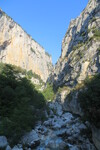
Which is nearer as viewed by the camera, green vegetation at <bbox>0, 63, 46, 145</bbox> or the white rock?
the white rock

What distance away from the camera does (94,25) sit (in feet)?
253

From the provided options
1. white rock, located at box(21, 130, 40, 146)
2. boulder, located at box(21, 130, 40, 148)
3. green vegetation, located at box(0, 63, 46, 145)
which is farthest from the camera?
green vegetation, located at box(0, 63, 46, 145)

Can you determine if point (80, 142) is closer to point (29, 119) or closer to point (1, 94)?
point (29, 119)

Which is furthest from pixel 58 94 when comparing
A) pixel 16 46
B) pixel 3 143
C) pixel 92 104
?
pixel 16 46

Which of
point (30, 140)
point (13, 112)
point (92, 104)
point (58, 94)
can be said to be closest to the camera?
point (92, 104)

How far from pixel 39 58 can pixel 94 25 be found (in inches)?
4283

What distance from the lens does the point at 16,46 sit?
13212cm

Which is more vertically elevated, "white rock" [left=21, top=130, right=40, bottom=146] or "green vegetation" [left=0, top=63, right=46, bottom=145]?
"green vegetation" [left=0, top=63, right=46, bottom=145]

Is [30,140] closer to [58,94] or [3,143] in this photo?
[3,143]

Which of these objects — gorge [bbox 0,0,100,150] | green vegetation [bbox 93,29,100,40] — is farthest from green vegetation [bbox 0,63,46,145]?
green vegetation [bbox 93,29,100,40]

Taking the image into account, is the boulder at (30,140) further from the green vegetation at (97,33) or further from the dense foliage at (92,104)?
the green vegetation at (97,33)

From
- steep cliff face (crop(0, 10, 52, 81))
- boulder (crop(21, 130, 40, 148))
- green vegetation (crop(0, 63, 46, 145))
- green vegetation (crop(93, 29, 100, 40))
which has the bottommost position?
boulder (crop(21, 130, 40, 148))

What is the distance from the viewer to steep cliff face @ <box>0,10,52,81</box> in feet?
393

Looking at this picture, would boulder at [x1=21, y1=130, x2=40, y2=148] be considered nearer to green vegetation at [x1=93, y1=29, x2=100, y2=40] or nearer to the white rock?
the white rock
